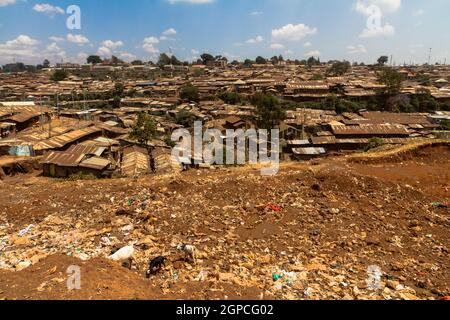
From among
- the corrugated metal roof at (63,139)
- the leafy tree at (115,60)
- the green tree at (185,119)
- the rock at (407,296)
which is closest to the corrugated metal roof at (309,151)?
the green tree at (185,119)

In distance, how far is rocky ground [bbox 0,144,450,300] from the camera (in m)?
4.43

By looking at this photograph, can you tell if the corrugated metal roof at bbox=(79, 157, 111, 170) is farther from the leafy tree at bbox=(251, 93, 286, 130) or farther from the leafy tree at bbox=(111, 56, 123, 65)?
the leafy tree at bbox=(111, 56, 123, 65)

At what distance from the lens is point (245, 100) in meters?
35.2

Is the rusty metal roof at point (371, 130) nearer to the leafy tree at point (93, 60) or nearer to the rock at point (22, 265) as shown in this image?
the rock at point (22, 265)

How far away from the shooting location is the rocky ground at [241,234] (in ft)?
14.5

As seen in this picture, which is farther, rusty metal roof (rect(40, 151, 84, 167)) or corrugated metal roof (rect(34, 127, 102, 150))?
corrugated metal roof (rect(34, 127, 102, 150))

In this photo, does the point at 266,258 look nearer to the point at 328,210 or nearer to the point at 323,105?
the point at 328,210

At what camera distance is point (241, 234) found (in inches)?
231

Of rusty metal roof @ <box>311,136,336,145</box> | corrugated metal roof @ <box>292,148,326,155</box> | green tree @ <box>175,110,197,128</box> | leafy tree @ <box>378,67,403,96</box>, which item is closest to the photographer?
corrugated metal roof @ <box>292,148,326,155</box>

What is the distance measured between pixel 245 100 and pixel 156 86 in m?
16.5

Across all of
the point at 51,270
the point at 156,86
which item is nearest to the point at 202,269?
the point at 51,270

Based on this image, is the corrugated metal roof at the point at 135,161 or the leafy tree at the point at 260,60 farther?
the leafy tree at the point at 260,60

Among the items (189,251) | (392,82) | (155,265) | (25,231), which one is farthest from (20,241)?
(392,82)

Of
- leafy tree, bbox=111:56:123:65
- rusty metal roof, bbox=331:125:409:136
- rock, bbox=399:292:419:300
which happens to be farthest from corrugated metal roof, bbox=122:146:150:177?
leafy tree, bbox=111:56:123:65
